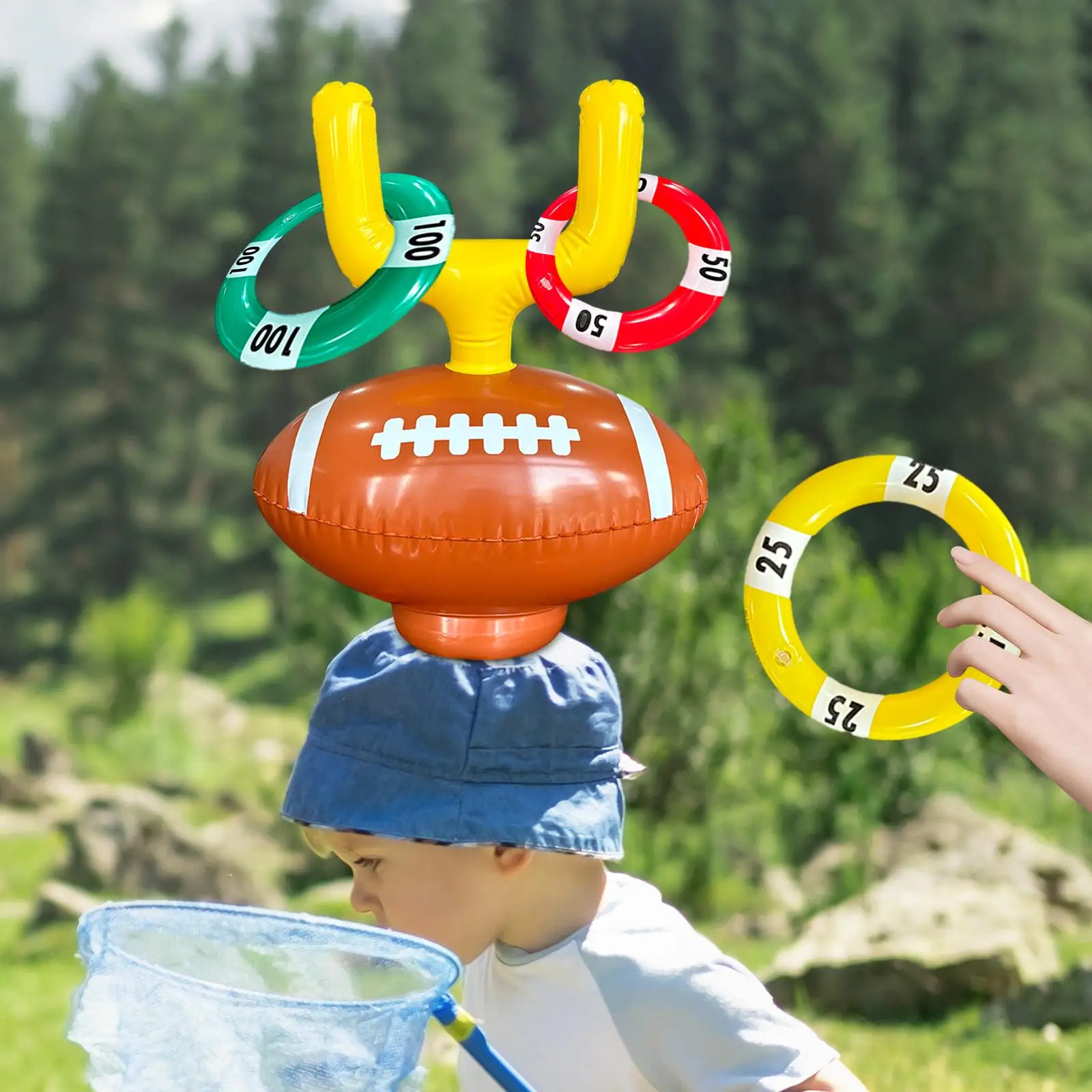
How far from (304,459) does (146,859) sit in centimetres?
316

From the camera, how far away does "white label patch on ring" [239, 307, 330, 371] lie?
126cm

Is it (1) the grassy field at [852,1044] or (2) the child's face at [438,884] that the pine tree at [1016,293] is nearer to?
(1) the grassy field at [852,1044]

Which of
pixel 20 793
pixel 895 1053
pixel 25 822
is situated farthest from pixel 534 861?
pixel 20 793

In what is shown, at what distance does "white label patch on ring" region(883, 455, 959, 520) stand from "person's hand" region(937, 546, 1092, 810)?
0.34 ft

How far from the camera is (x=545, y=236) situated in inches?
52.4

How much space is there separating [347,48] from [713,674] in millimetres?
4832

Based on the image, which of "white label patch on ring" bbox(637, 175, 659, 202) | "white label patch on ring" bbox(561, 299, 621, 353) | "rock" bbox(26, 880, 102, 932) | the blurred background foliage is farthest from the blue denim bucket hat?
the blurred background foliage

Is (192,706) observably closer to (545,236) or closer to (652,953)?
(652,953)

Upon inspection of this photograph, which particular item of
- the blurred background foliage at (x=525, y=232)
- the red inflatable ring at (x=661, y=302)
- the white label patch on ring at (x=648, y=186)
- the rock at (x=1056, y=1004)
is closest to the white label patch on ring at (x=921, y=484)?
the red inflatable ring at (x=661, y=302)

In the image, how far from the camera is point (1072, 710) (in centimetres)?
122

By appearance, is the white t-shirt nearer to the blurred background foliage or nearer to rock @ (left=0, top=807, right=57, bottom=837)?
rock @ (left=0, top=807, right=57, bottom=837)

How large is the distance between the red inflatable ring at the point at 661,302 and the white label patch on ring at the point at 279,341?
0.63ft

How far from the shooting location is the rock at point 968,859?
3.92 m

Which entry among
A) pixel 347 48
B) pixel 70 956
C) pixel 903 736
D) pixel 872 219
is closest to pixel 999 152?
pixel 872 219
